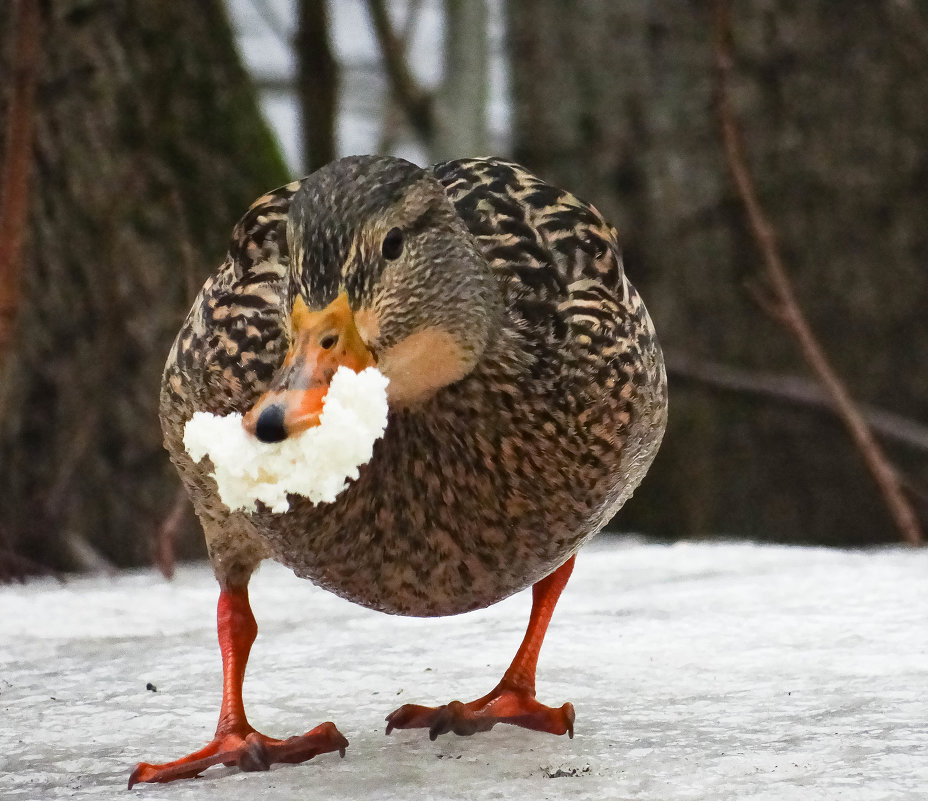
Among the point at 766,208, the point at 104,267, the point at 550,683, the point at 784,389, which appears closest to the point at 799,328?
the point at 784,389

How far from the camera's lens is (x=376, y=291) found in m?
2.18

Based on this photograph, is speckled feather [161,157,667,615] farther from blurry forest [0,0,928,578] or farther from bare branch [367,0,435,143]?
bare branch [367,0,435,143]

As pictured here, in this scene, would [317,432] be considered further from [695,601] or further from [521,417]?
[695,601]

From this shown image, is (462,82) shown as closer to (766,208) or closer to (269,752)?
(766,208)

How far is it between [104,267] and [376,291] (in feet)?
10.8

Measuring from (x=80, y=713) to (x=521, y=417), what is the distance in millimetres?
1150

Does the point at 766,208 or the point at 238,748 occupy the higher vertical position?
the point at 766,208

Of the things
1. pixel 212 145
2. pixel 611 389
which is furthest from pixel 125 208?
pixel 611 389

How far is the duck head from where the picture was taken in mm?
2020

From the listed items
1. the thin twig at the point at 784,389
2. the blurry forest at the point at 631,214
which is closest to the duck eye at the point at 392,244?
the blurry forest at the point at 631,214

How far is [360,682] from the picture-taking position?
314 centimetres

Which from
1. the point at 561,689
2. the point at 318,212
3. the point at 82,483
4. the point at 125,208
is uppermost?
the point at 125,208

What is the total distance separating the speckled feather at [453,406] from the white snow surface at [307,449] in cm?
18

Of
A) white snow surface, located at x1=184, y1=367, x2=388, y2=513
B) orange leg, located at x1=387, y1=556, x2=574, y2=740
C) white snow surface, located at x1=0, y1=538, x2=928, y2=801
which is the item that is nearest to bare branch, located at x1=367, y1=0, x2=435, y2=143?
white snow surface, located at x1=0, y1=538, x2=928, y2=801
